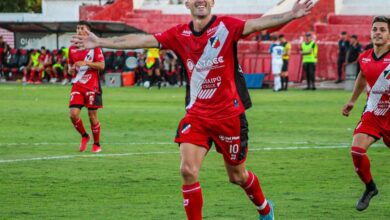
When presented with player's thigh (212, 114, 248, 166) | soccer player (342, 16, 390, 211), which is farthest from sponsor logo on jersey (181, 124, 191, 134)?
soccer player (342, 16, 390, 211)

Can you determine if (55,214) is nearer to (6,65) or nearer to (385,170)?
(385,170)

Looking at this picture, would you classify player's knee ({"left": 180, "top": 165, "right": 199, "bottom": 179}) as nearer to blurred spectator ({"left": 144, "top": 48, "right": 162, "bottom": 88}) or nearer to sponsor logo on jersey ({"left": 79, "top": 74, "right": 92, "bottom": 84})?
sponsor logo on jersey ({"left": 79, "top": 74, "right": 92, "bottom": 84})

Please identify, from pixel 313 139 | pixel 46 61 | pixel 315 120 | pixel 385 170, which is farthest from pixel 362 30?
pixel 385 170

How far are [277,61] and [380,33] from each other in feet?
93.9

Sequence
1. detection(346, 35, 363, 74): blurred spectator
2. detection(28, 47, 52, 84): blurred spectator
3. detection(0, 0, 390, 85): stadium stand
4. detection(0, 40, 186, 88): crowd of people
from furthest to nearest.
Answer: detection(28, 47, 52, 84): blurred spectator, detection(0, 0, 390, 85): stadium stand, detection(0, 40, 186, 88): crowd of people, detection(346, 35, 363, 74): blurred spectator

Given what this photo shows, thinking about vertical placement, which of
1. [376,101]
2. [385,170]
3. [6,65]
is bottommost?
[6,65]

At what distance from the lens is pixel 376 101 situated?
41.8ft

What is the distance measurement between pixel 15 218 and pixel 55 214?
0.45 m

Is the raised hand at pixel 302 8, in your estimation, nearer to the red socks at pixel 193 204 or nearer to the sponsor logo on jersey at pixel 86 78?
the red socks at pixel 193 204

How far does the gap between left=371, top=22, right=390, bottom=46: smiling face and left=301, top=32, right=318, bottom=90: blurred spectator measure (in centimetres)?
2830

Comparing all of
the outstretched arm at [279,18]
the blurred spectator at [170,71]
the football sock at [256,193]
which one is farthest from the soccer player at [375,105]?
the blurred spectator at [170,71]

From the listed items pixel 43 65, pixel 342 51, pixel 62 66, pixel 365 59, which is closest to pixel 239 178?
pixel 365 59

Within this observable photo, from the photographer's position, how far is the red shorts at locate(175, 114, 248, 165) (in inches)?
416

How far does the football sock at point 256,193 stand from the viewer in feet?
35.8
